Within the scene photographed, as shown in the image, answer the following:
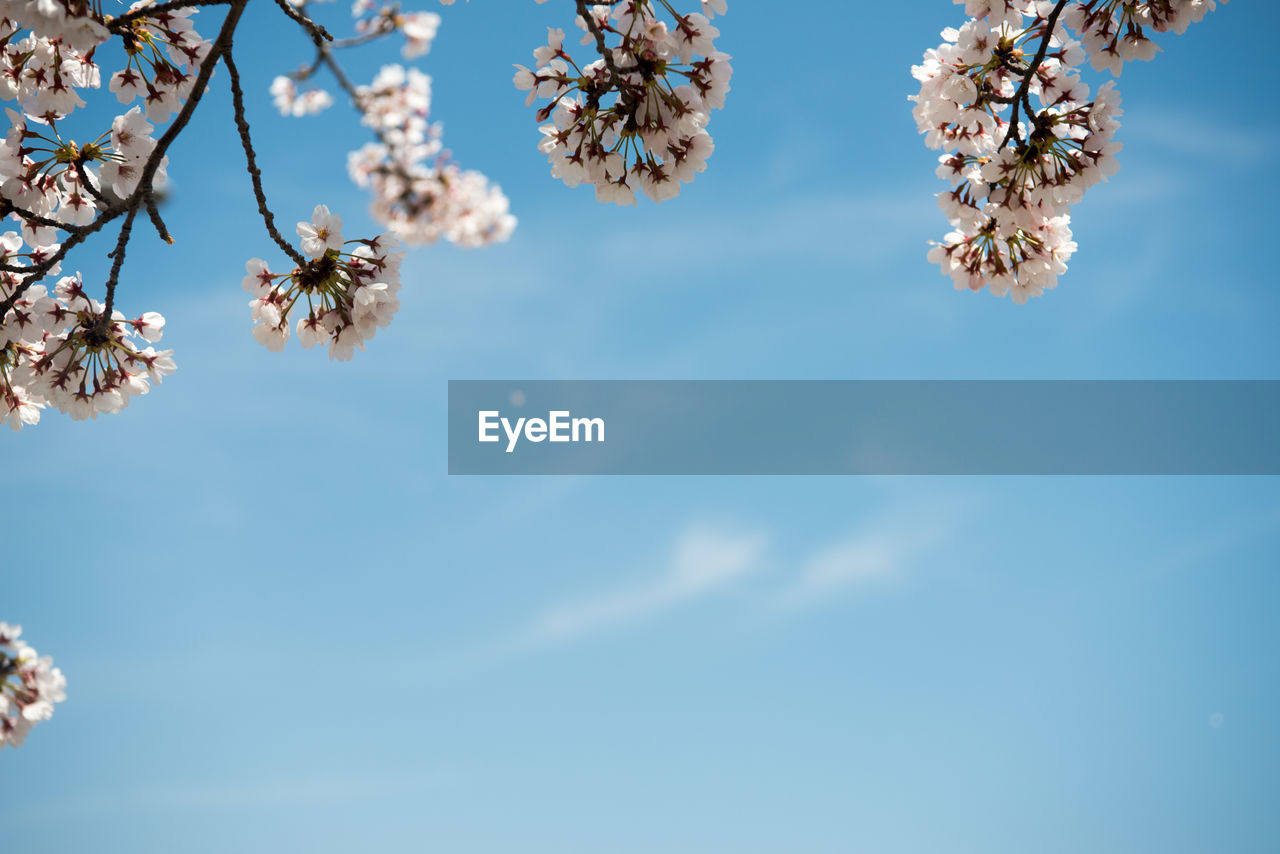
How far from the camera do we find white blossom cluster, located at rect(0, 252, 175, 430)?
5.18 metres

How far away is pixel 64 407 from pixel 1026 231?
6.25m

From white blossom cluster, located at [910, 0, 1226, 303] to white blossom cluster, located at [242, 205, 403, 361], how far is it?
146 inches

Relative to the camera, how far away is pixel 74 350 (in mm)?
5176

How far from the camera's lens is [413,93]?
6324mm

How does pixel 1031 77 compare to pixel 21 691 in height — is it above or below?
above

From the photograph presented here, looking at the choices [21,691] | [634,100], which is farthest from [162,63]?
[21,691]

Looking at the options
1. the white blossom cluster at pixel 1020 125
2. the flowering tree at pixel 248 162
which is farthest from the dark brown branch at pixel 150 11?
the white blossom cluster at pixel 1020 125

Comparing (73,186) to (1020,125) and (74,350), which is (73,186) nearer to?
(74,350)

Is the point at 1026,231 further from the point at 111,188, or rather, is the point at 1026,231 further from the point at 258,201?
the point at 111,188

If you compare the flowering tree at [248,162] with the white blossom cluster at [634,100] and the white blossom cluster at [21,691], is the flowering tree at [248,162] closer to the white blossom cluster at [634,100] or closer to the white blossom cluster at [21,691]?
the white blossom cluster at [634,100]

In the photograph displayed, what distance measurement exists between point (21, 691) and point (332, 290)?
4.63m

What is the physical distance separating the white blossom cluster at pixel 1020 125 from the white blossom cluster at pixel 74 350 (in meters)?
5.35

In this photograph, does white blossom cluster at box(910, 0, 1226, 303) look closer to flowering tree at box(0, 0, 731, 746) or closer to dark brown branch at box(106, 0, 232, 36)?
flowering tree at box(0, 0, 731, 746)

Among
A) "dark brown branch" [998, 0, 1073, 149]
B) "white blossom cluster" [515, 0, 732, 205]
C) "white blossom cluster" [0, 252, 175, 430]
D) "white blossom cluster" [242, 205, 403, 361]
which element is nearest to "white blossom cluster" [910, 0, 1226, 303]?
"dark brown branch" [998, 0, 1073, 149]
